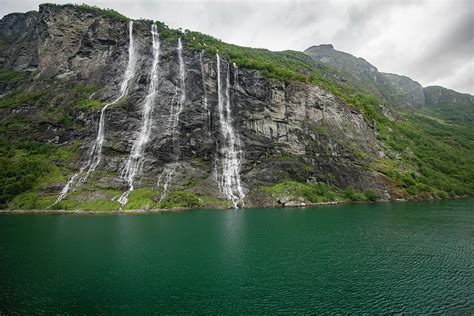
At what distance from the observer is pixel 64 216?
4856 centimetres

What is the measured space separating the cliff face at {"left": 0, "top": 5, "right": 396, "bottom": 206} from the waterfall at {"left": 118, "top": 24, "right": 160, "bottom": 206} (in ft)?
3.31

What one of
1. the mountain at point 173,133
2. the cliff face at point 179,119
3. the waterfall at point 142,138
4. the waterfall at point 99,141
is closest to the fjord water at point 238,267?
the waterfall at point 99,141

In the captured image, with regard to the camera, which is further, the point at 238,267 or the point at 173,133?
the point at 173,133

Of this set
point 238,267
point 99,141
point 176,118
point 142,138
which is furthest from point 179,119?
point 238,267

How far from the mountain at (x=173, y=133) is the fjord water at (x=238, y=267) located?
21.0 meters

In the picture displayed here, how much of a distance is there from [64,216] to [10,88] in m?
66.1

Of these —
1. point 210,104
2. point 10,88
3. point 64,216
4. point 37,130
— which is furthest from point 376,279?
point 10,88

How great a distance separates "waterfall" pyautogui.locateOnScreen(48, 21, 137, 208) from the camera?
2323 inches

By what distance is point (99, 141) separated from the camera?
67062 mm

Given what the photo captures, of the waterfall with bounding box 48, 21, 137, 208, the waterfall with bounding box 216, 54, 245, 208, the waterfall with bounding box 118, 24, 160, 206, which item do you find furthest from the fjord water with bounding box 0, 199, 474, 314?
the waterfall with bounding box 216, 54, 245, 208

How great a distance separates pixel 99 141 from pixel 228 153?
102 feet

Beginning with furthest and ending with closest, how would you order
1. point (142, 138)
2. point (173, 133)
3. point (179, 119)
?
1. point (179, 119)
2. point (173, 133)
3. point (142, 138)

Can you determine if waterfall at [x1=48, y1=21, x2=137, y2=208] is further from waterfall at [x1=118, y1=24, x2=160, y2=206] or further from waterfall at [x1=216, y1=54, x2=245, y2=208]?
waterfall at [x1=216, y1=54, x2=245, y2=208]

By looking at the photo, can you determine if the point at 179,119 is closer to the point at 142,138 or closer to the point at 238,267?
the point at 142,138
